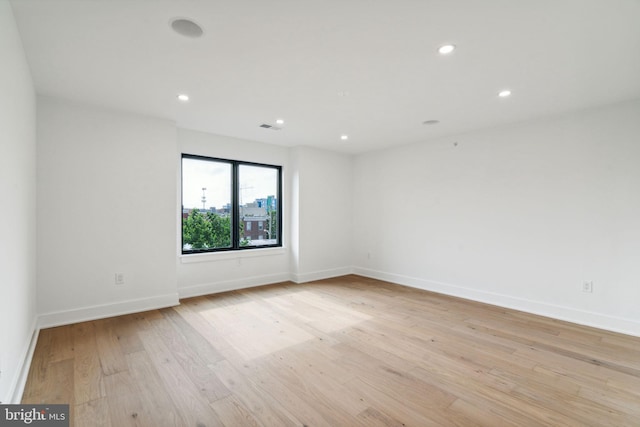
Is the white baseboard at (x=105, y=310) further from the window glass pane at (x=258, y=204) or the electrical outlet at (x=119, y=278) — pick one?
the window glass pane at (x=258, y=204)

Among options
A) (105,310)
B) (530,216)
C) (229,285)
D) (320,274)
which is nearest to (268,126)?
(229,285)

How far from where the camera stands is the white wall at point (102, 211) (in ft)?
10.4

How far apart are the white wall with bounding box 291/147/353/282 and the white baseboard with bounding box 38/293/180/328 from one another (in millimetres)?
2209

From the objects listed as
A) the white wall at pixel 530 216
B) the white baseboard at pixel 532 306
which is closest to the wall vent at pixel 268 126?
the white wall at pixel 530 216

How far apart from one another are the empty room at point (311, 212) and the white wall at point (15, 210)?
0.04m

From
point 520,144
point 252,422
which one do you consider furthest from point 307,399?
point 520,144

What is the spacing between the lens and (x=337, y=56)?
2.30 meters

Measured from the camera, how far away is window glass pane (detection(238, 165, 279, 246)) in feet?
16.6

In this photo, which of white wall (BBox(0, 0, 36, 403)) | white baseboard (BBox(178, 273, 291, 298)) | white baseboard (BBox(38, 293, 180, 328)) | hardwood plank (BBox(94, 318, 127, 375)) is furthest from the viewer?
white baseboard (BBox(178, 273, 291, 298))

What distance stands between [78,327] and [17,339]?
45.2 inches

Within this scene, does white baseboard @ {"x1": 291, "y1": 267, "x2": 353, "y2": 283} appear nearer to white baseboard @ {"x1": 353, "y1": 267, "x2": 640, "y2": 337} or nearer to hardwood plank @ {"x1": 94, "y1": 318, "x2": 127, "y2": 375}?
white baseboard @ {"x1": 353, "y1": 267, "x2": 640, "y2": 337}

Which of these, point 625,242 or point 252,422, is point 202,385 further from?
point 625,242

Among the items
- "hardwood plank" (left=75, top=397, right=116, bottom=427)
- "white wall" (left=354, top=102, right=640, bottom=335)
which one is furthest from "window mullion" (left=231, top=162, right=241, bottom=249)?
"hardwood plank" (left=75, top=397, right=116, bottom=427)

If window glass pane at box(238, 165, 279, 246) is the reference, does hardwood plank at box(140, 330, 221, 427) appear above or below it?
below
